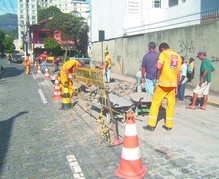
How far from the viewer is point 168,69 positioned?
18.2 feet

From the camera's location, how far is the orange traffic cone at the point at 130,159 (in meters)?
3.65

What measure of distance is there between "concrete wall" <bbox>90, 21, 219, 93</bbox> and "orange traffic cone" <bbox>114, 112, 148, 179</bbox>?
7.66 meters

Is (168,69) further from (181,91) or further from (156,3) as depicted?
(156,3)

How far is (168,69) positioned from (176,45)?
8.14 metres

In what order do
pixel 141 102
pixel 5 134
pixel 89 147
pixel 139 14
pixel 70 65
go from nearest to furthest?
1. pixel 89 147
2. pixel 5 134
3. pixel 141 102
4. pixel 70 65
5. pixel 139 14

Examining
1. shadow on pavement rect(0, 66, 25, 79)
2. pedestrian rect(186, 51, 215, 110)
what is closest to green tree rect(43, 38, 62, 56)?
shadow on pavement rect(0, 66, 25, 79)

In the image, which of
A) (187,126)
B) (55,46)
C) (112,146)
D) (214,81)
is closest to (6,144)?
(112,146)

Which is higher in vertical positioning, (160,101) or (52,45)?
(52,45)

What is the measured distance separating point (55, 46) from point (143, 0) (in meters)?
27.0

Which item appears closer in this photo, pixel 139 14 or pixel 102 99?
pixel 102 99

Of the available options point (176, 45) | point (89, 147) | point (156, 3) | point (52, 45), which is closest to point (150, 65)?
point (89, 147)

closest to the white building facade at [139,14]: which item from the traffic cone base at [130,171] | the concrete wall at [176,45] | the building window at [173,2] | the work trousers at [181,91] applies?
the building window at [173,2]

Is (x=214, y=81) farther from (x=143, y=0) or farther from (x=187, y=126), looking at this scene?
(x=143, y=0)

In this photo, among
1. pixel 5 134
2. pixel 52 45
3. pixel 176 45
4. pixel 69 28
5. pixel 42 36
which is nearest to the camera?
pixel 5 134
